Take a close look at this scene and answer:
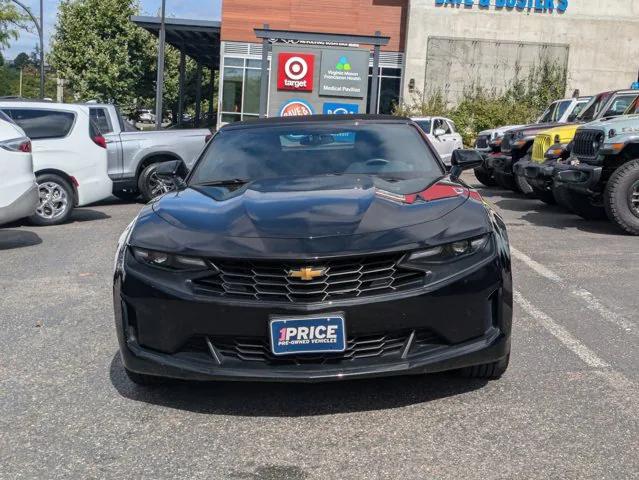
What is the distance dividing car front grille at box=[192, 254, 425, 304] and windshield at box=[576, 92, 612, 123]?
1079cm

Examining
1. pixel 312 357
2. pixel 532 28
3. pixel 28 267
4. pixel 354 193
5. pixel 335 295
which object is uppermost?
pixel 532 28

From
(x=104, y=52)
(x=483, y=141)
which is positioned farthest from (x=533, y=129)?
(x=104, y=52)

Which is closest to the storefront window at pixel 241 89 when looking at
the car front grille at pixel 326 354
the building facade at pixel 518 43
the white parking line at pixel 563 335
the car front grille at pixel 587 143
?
the building facade at pixel 518 43

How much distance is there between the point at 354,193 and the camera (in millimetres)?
4602

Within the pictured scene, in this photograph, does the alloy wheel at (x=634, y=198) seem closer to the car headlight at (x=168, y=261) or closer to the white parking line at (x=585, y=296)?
the white parking line at (x=585, y=296)

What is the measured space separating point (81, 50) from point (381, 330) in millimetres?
46842

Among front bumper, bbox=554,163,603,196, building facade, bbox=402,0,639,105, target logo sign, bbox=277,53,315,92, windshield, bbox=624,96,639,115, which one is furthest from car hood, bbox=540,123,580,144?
building facade, bbox=402,0,639,105

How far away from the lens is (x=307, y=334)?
381cm

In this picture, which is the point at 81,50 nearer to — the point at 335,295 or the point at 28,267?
the point at 28,267

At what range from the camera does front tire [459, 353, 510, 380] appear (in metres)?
4.44

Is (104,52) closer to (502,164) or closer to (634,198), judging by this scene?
(502,164)

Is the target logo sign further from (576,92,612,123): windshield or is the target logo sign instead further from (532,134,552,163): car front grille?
(532,134,552,163): car front grille

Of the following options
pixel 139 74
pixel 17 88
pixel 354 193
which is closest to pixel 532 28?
pixel 139 74

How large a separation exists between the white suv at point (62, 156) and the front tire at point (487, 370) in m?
8.77
